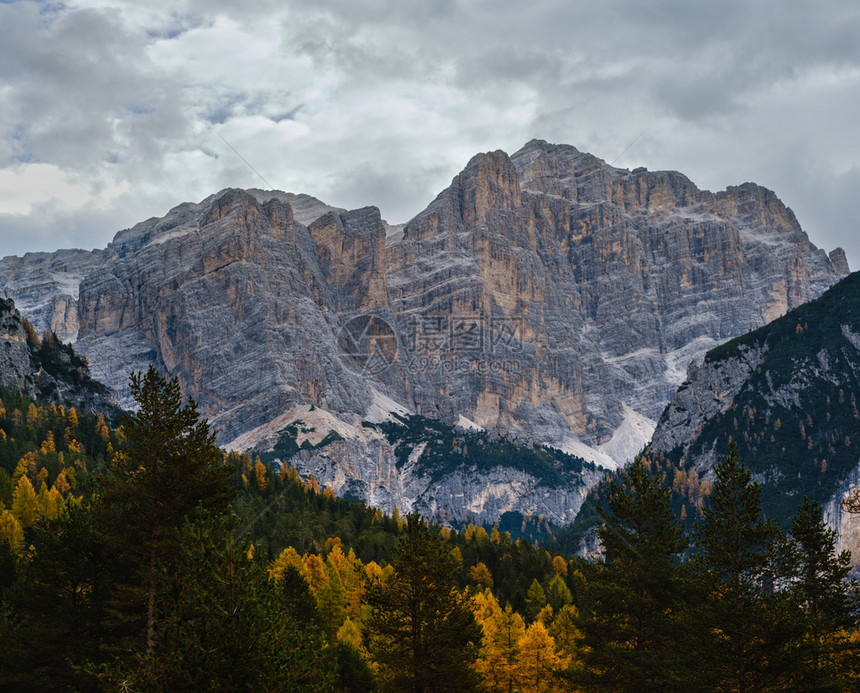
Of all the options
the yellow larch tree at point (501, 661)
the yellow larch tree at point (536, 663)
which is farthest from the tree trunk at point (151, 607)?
the yellow larch tree at point (536, 663)

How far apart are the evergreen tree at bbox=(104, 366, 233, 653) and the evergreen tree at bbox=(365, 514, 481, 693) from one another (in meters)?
9.11

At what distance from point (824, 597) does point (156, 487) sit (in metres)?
30.5

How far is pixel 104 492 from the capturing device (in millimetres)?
34438

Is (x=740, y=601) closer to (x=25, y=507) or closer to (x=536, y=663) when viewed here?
(x=536, y=663)

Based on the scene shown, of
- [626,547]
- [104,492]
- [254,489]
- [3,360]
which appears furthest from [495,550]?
[3,360]

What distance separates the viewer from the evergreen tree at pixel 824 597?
36.0 meters

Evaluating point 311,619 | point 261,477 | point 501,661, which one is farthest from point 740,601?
point 261,477

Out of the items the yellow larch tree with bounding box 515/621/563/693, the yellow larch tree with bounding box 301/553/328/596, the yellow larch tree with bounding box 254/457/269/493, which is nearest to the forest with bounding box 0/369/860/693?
the yellow larch tree with bounding box 515/621/563/693

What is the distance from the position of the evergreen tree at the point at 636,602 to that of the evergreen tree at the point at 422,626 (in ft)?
20.3

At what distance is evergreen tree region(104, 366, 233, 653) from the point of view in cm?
3309

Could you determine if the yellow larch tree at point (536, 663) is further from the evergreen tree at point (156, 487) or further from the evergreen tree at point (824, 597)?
the evergreen tree at point (156, 487)

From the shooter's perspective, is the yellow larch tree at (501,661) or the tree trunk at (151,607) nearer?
the tree trunk at (151,607)

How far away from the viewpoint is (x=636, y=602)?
39625 millimetres

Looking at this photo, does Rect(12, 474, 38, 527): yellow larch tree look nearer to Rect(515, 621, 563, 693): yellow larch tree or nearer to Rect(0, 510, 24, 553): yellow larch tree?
Rect(0, 510, 24, 553): yellow larch tree
